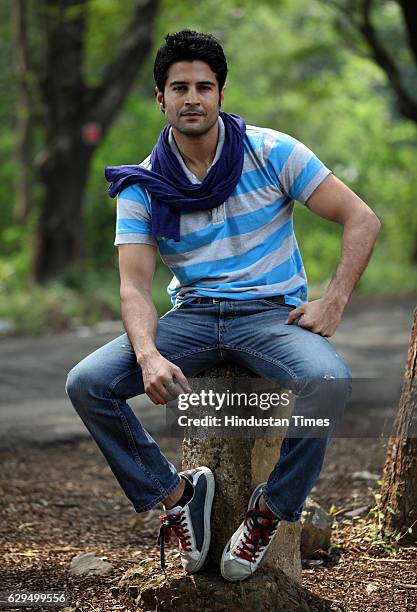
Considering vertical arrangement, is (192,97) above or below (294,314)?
above

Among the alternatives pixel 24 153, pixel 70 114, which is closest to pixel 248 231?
pixel 70 114

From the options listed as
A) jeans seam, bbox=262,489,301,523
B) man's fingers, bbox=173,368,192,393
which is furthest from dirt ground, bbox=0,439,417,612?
man's fingers, bbox=173,368,192,393

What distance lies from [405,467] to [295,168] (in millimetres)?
1454

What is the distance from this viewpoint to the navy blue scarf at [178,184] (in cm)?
386

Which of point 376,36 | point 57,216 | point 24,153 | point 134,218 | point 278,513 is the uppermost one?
point 376,36

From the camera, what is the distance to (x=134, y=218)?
12.9 feet

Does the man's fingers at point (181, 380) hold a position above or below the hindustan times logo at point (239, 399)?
above

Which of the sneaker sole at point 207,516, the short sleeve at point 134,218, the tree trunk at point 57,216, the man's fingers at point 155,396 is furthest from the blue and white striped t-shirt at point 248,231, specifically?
the tree trunk at point 57,216

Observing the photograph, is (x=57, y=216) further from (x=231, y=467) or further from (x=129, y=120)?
(x=231, y=467)

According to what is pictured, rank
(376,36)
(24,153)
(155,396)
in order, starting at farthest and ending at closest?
(24,153) → (376,36) → (155,396)

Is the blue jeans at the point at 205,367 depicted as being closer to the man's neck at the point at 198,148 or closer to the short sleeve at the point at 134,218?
the short sleeve at the point at 134,218

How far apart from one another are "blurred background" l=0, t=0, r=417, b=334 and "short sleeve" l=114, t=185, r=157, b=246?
1029cm

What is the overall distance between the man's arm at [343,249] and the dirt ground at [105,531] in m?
1.01

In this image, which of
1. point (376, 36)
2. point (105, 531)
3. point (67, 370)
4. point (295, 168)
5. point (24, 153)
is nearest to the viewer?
point (295, 168)
